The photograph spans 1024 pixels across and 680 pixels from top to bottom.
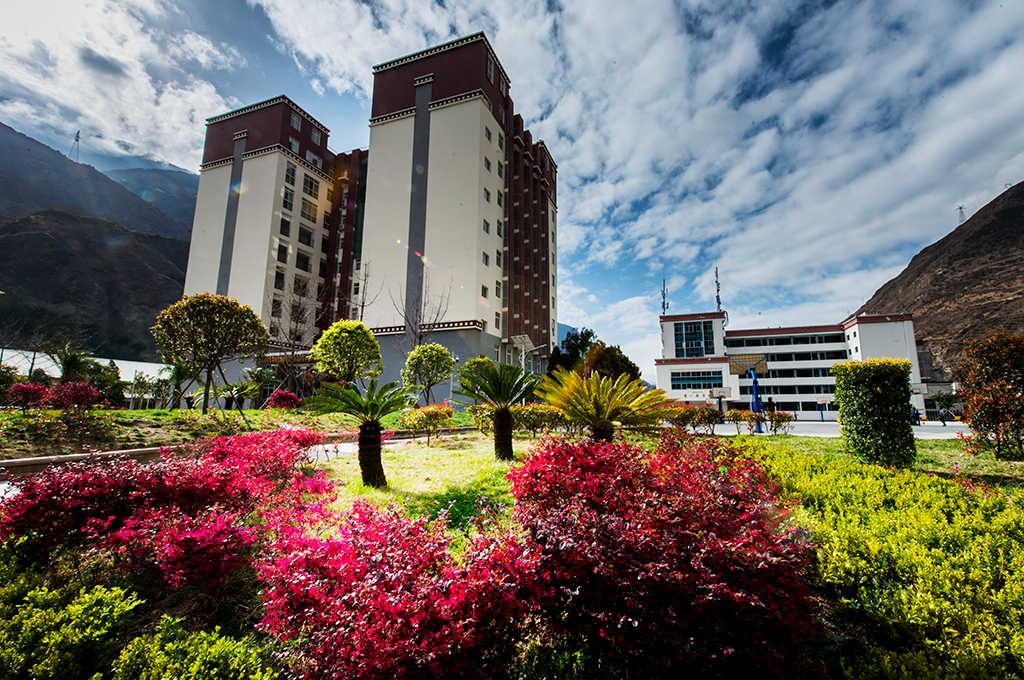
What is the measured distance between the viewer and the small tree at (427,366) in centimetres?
2181

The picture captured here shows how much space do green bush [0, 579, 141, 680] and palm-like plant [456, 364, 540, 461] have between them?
7314mm

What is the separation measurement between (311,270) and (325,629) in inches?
1685

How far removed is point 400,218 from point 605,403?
2879cm

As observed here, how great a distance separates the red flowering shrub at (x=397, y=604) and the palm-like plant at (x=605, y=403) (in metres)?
5.38

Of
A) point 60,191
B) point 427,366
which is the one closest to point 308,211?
point 427,366

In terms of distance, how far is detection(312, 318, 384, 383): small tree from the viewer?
19.2 m

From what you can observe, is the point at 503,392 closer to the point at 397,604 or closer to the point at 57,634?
the point at 397,604

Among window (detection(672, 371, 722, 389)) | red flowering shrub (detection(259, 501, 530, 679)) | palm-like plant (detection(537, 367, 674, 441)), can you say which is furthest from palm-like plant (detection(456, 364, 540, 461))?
window (detection(672, 371, 722, 389))

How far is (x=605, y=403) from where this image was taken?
8.53 m

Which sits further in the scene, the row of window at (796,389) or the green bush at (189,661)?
the row of window at (796,389)

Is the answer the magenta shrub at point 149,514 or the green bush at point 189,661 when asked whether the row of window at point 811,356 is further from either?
the green bush at point 189,661

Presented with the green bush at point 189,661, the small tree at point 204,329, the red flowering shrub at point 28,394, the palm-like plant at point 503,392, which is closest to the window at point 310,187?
the small tree at point 204,329

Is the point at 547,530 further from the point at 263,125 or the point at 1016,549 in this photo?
the point at 263,125

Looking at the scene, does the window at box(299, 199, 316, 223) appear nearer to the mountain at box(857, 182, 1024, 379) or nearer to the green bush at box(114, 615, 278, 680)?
the green bush at box(114, 615, 278, 680)
